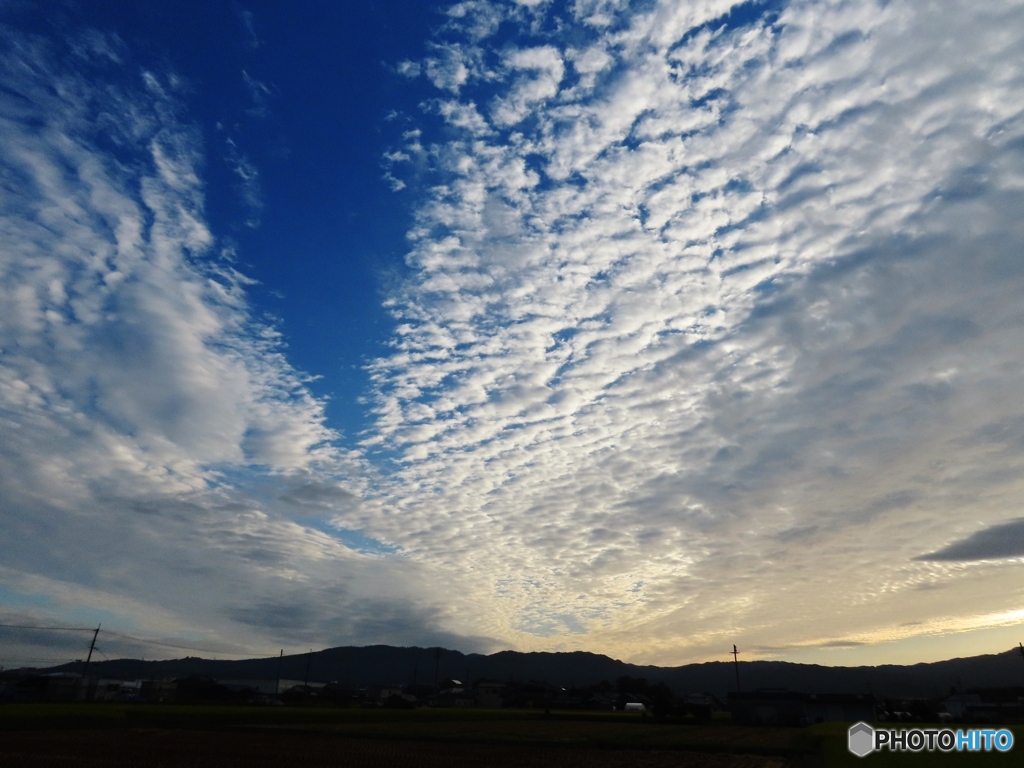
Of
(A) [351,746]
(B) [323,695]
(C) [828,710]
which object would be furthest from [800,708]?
(B) [323,695]

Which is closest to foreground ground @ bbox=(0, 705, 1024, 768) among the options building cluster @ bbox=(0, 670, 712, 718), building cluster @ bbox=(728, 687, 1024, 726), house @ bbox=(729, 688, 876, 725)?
house @ bbox=(729, 688, 876, 725)

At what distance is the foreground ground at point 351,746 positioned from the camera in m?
31.0

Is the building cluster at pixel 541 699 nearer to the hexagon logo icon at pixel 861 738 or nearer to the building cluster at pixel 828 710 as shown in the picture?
the building cluster at pixel 828 710

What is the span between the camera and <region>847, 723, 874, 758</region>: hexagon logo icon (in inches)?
1249

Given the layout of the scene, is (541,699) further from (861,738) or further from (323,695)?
(861,738)

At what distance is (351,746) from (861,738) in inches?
1241

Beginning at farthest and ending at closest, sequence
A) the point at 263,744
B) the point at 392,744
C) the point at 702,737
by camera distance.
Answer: the point at 702,737 < the point at 392,744 < the point at 263,744

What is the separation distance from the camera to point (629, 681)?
175 m

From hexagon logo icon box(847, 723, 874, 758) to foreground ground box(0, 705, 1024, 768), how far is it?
2.94 feet

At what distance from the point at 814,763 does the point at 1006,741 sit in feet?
35.6

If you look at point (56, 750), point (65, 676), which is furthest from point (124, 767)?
point (65, 676)

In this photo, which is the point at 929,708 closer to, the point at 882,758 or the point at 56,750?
the point at 882,758

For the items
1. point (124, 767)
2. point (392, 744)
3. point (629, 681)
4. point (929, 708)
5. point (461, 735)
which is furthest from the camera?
point (629, 681)

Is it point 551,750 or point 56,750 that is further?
point 551,750
